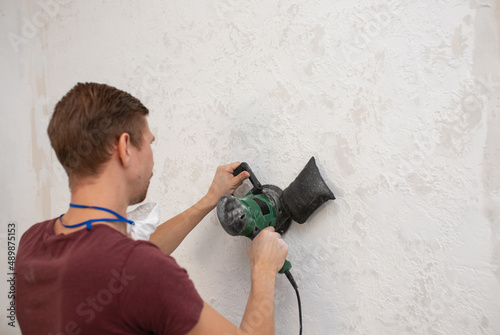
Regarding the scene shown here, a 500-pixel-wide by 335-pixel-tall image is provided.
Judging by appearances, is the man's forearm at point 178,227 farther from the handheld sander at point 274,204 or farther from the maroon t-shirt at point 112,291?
the maroon t-shirt at point 112,291

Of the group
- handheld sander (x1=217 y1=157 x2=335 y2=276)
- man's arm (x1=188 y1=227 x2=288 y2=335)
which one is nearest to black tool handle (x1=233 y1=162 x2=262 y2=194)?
handheld sander (x1=217 y1=157 x2=335 y2=276)

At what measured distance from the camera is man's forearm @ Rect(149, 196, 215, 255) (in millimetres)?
1340

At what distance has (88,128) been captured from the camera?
93 centimetres

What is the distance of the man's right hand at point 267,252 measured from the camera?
113 cm

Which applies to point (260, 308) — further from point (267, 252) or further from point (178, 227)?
point (178, 227)

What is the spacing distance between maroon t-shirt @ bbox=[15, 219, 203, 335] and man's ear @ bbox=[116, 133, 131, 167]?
18 centimetres

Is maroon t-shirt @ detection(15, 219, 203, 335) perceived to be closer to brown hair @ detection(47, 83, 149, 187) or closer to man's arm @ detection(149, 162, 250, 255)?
brown hair @ detection(47, 83, 149, 187)

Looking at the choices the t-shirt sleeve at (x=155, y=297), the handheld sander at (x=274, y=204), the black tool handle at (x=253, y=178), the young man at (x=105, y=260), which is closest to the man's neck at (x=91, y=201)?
the young man at (x=105, y=260)

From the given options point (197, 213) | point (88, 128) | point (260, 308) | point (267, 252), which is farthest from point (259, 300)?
point (88, 128)

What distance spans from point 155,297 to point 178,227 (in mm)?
541

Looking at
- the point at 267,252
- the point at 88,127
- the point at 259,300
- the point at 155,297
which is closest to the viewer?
the point at 155,297

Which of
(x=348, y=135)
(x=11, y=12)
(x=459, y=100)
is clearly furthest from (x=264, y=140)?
(x=11, y=12)

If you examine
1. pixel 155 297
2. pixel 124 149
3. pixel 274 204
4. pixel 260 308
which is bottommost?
pixel 260 308

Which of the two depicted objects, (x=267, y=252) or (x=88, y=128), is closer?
(x=88, y=128)
